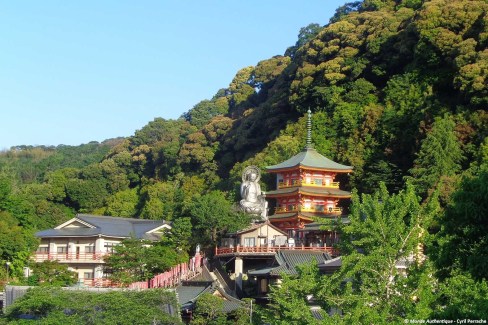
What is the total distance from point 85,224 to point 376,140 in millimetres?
17279

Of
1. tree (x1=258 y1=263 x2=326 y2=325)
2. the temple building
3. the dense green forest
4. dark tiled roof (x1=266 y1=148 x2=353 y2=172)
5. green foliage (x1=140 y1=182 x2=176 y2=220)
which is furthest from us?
green foliage (x1=140 y1=182 x2=176 y2=220)

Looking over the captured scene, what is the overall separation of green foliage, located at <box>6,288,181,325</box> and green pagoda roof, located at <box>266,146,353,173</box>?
20.4 metres

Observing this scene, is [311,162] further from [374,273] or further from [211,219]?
[374,273]

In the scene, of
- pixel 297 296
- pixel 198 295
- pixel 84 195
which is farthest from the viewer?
pixel 84 195

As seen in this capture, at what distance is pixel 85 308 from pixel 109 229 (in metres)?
21.0

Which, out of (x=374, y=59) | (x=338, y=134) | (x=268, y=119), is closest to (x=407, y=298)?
(x=338, y=134)

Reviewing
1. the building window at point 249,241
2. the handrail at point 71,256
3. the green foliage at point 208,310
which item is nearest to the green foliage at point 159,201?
the handrail at point 71,256

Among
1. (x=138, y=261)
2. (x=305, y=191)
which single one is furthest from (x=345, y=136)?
(x=138, y=261)

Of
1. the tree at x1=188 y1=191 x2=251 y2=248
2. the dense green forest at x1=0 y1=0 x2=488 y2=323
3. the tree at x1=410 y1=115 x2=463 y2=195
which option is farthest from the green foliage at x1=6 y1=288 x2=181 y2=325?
the tree at x1=410 y1=115 x2=463 y2=195

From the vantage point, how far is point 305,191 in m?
49.1

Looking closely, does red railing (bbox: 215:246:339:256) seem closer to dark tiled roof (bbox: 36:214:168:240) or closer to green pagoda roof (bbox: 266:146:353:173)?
dark tiled roof (bbox: 36:214:168:240)

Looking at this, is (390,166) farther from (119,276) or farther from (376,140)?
(119,276)

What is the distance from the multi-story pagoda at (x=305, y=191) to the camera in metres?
48.6

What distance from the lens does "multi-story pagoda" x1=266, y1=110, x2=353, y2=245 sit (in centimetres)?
4862
